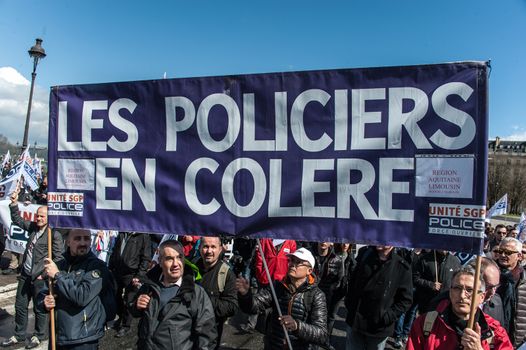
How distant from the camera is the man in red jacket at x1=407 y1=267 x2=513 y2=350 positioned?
2706mm

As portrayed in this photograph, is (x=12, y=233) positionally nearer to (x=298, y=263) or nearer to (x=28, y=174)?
(x=28, y=174)

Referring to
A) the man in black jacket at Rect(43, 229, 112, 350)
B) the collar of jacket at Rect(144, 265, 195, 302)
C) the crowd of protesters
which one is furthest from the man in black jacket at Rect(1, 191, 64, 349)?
the collar of jacket at Rect(144, 265, 195, 302)

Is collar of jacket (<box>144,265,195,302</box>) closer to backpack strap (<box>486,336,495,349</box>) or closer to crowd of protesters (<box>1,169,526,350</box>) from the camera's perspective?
crowd of protesters (<box>1,169,526,350</box>)

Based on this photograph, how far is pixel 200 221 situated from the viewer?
10.4 ft

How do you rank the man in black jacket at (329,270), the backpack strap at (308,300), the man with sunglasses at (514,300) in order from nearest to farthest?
1. the backpack strap at (308,300)
2. the man with sunglasses at (514,300)
3. the man in black jacket at (329,270)

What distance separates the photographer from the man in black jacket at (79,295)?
326cm

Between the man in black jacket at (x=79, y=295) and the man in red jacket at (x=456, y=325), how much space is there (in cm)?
240

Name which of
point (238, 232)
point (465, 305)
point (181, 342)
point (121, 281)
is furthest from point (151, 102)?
point (121, 281)

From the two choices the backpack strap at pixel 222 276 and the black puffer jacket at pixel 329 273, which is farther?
the black puffer jacket at pixel 329 273

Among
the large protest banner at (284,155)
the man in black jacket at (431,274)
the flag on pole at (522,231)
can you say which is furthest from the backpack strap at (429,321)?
the flag on pole at (522,231)

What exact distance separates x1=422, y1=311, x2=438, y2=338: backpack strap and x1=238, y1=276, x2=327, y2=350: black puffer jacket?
2.64 feet

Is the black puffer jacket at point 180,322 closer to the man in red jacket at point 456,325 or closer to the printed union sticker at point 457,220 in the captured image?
the man in red jacket at point 456,325

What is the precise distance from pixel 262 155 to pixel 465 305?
168 cm

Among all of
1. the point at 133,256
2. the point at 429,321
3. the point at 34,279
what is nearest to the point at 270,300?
the point at 429,321
